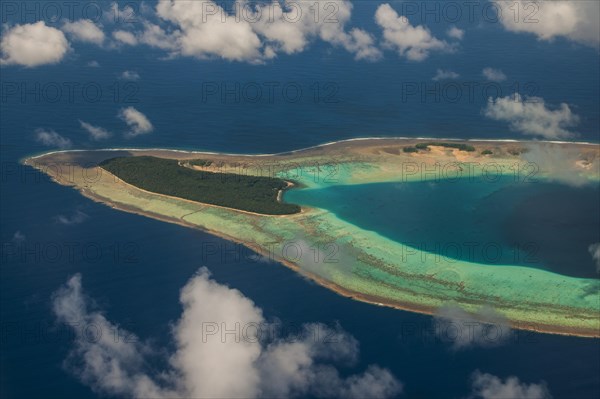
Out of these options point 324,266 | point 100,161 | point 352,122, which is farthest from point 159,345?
point 352,122

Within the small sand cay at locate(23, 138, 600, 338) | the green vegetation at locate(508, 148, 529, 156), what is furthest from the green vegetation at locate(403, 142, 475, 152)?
the green vegetation at locate(508, 148, 529, 156)

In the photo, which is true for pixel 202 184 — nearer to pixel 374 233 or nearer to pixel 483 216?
pixel 374 233

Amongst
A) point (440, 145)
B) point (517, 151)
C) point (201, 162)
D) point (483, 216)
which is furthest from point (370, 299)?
point (517, 151)

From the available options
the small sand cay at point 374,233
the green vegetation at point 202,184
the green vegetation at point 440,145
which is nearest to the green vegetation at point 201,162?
the small sand cay at point 374,233

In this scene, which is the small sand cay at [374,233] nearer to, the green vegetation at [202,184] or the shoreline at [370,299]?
the shoreline at [370,299]

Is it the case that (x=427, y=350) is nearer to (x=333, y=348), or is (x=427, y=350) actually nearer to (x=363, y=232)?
(x=333, y=348)
